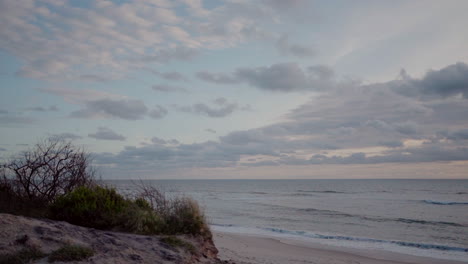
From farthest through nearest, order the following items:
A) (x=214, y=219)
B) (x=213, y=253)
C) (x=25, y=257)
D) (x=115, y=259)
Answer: (x=214, y=219) < (x=213, y=253) < (x=115, y=259) < (x=25, y=257)

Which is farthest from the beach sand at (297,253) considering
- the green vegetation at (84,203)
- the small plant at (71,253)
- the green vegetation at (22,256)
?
the green vegetation at (22,256)

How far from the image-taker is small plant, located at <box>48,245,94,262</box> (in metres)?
5.94

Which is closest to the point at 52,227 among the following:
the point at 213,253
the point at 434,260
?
the point at 213,253

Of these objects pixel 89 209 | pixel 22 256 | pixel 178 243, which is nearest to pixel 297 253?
pixel 178 243

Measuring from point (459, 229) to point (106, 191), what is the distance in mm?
24289

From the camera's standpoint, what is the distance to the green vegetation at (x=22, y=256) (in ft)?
18.6

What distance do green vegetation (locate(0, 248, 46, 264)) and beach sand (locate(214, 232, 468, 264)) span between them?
7.21 metres

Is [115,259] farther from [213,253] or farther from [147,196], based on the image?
[147,196]

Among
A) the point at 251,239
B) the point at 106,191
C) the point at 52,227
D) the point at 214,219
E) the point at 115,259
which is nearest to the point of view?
the point at 115,259

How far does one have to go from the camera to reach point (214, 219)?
2856 centimetres

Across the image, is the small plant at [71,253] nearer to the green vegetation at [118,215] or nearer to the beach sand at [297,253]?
the green vegetation at [118,215]

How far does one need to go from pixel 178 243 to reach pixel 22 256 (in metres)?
3.11

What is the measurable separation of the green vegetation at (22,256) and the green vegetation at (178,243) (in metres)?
2.59

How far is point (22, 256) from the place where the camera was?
5887 mm
